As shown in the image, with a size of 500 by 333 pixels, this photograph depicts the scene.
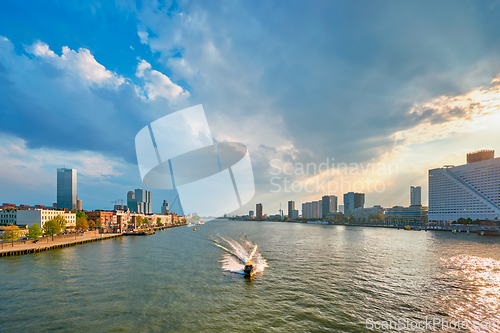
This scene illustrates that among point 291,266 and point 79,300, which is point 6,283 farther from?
point 291,266

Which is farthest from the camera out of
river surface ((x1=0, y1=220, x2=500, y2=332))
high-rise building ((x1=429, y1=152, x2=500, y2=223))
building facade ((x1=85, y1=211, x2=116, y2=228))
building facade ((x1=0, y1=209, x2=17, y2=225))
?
high-rise building ((x1=429, y1=152, x2=500, y2=223))

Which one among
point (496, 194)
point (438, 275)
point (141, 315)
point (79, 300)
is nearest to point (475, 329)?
point (438, 275)

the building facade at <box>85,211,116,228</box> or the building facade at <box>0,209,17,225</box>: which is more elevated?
the building facade at <box>0,209,17,225</box>

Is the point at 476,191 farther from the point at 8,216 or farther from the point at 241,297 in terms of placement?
the point at 8,216

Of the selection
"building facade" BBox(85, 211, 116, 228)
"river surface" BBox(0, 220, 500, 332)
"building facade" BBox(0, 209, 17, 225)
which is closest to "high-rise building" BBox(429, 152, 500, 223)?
"river surface" BBox(0, 220, 500, 332)

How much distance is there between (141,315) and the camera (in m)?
22.0

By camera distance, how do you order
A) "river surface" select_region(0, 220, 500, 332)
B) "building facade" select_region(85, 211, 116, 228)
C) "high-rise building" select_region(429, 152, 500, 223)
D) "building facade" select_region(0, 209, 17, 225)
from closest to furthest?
"river surface" select_region(0, 220, 500, 332), "building facade" select_region(0, 209, 17, 225), "building facade" select_region(85, 211, 116, 228), "high-rise building" select_region(429, 152, 500, 223)

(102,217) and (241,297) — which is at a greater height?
(241,297)

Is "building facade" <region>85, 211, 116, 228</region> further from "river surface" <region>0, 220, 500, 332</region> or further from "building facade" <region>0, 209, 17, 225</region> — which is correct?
"river surface" <region>0, 220, 500, 332</region>

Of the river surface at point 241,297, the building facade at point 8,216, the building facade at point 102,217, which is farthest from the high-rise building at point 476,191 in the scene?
the building facade at point 8,216

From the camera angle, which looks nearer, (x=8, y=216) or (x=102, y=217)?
(x=8, y=216)

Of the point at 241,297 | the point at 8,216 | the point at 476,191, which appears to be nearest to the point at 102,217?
the point at 8,216

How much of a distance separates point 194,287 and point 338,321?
59.8ft

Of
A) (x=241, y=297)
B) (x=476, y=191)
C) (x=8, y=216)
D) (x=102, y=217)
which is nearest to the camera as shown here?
(x=241, y=297)
